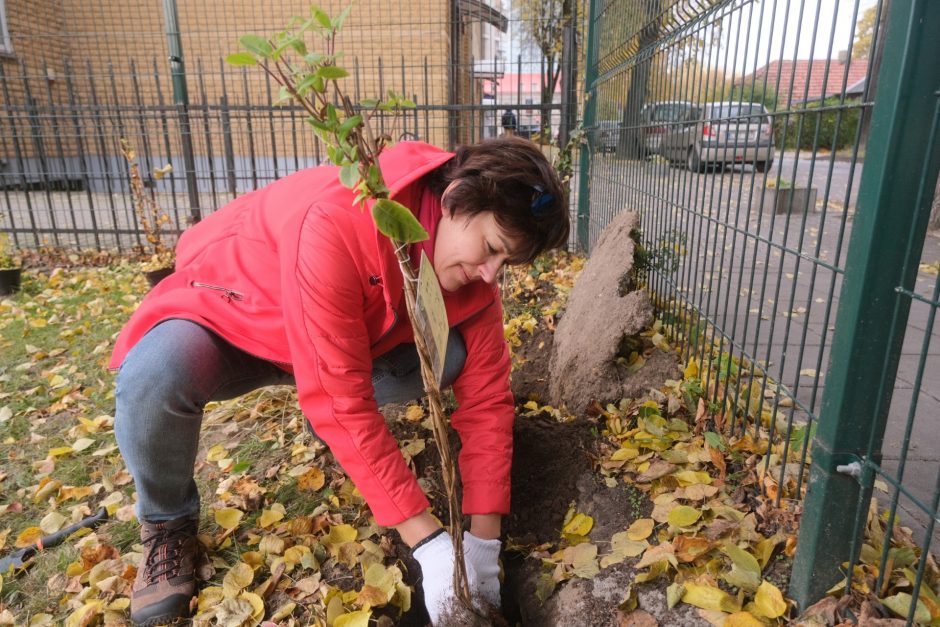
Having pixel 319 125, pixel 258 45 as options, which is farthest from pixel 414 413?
pixel 258 45

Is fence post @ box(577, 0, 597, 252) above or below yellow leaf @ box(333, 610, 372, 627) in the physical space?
above

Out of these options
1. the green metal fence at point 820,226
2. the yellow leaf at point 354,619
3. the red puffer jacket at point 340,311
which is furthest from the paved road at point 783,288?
the yellow leaf at point 354,619

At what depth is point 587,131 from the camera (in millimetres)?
4492

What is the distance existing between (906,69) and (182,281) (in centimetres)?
157

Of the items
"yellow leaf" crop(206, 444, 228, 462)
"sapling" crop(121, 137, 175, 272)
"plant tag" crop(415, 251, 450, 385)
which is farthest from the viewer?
"sapling" crop(121, 137, 175, 272)

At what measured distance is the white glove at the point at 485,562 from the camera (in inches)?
58.0

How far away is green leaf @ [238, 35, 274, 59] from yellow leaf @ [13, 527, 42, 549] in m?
1.80

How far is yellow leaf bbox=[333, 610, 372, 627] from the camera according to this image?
1365 mm

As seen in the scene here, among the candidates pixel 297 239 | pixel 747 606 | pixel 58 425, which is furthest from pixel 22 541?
pixel 747 606

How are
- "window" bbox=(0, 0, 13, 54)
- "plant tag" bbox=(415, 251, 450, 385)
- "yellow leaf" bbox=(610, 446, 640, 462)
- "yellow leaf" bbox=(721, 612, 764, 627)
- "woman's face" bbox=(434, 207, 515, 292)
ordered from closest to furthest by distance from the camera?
"plant tag" bbox=(415, 251, 450, 385), "yellow leaf" bbox=(721, 612, 764, 627), "woman's face" bbox=(434, 207, 515, 292), "yellow leaf" bbox=(610, 446, 640, 462), "window" bbox=(0, 0, 13, 54)

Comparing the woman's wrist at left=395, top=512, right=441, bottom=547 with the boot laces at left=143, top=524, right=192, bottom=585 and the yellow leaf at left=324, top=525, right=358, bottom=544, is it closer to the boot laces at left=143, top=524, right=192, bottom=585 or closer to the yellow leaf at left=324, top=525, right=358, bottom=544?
the yellow leaf at left=324, top=525, right=358, bottom=544

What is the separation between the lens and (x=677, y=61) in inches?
94.1

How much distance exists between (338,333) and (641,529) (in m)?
0.86

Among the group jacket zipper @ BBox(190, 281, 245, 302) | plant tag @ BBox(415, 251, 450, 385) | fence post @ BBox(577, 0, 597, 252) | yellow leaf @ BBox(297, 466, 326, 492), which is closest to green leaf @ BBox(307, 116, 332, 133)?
plant tag @ BBox(415, 251, 450, 385)
